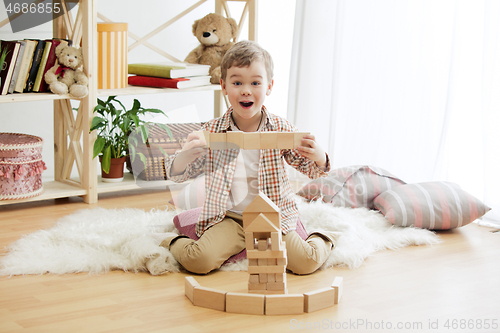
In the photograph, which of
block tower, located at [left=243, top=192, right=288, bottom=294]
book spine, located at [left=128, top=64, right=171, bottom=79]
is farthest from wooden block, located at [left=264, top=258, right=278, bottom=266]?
book spine, located at [left=128, top=64, right=171, bottom=79]

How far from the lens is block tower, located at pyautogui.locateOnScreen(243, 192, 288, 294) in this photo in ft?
4.08

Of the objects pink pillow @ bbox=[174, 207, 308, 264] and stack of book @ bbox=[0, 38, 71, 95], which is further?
stack of book @ bbox=[0, 38, 71, 95]

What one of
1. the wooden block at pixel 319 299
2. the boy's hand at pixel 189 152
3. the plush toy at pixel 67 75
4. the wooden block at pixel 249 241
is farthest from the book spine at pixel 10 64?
the wooden block at pixel 319 299

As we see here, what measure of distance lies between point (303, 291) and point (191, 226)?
46 cm

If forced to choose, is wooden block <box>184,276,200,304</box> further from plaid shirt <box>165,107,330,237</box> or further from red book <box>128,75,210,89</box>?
red book <box>128,75,210,89</box>

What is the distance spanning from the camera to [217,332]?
46.0 inches

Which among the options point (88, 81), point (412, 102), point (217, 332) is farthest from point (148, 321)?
point (412, 102)

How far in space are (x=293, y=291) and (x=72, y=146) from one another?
1.30 m

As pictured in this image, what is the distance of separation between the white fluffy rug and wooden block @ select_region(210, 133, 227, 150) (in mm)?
358

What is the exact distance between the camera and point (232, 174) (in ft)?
5.10

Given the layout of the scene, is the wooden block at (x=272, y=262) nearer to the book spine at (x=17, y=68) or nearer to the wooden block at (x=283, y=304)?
the wooden block at (x=283, y=304)

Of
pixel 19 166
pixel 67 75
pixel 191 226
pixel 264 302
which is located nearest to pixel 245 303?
pixel 264 302

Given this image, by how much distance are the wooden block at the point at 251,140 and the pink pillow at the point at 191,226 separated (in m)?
0.40

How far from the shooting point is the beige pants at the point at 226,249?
149 centimetres
